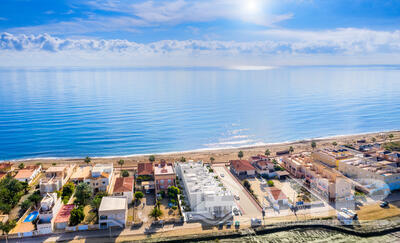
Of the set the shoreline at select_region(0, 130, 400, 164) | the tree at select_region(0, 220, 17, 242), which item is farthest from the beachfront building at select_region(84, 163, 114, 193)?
the shoreline at select_region(0, 130, 400, 164)

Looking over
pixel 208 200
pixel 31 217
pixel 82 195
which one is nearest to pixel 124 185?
pixel 82 195

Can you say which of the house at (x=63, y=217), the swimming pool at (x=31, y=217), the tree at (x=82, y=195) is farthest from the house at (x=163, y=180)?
the swimming pool at (x=31, y=217)

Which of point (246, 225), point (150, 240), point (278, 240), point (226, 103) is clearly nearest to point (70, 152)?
point (150, 240)

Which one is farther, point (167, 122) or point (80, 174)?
point (167, 122)

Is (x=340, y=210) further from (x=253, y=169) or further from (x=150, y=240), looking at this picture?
(x=150, y=240)

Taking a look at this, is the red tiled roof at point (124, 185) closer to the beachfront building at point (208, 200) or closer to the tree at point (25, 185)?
the beachfront building at point (208, 200)

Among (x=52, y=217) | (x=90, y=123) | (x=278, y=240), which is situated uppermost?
(x=90, y=123)

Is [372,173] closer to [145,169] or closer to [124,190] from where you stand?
[145,169]
